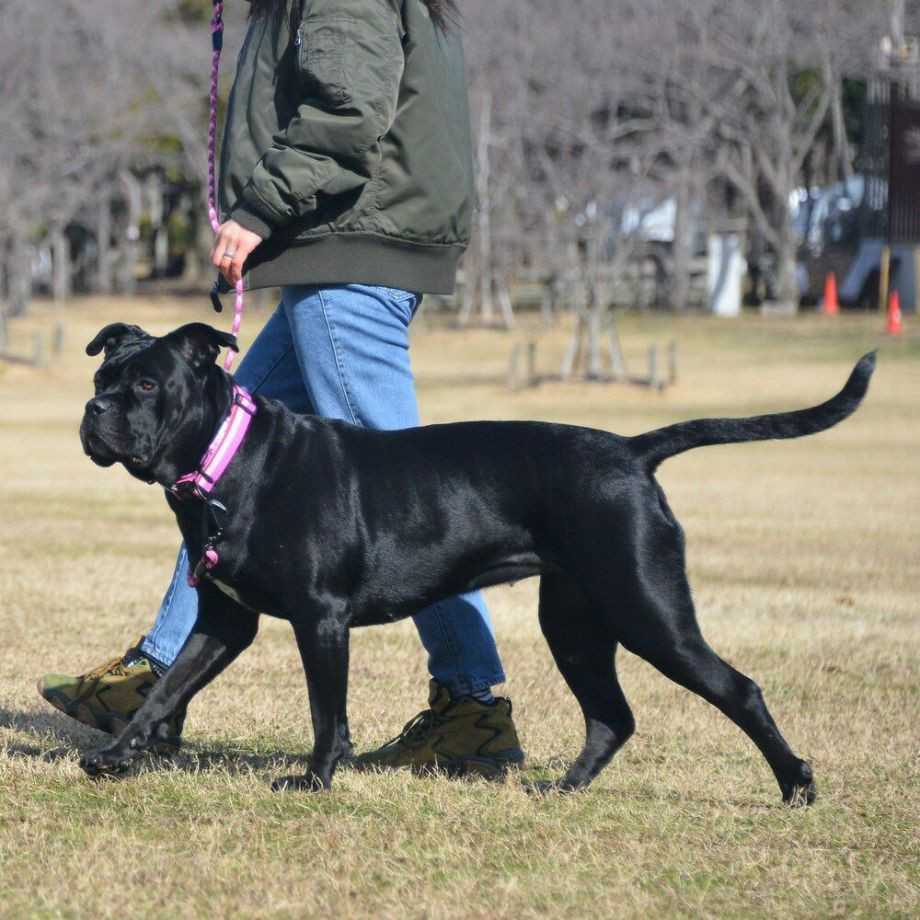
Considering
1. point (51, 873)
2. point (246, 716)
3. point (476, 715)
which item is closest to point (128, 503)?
point (246, 716)

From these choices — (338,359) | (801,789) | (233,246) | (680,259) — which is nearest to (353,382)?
(338,359)

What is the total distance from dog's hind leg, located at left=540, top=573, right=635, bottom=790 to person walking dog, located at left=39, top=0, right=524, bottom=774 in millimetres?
297

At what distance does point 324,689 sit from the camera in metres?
4.12

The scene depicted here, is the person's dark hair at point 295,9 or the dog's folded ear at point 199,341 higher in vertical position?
the person's dark hair at point 295,9

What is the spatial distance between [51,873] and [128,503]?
10122mm

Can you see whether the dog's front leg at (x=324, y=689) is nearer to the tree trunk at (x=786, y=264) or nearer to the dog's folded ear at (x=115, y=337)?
the dog's folded ear at (x=115, y=337)

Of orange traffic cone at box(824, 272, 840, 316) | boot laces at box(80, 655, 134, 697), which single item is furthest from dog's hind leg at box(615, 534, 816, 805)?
orange traffic cone at box(824, 272, 840, 316)

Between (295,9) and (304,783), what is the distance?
220 centimetres

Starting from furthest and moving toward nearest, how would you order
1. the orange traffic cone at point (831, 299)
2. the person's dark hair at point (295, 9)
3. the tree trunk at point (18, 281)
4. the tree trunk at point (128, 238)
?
the tree trunk at point (128, 238) < the tree trunk at point (18, 281) < the orange traffic cone at point (831, 299) < the person's dark hair at point (295, 9)

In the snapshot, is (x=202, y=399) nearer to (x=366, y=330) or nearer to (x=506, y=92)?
(x=366, y=330)

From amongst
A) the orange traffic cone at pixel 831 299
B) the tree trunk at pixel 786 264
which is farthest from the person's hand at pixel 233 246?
the tree trunk at pixel 786 264

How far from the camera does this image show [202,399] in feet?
13.4

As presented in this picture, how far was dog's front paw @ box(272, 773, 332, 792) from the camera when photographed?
4.13m

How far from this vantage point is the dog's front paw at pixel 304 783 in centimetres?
413
